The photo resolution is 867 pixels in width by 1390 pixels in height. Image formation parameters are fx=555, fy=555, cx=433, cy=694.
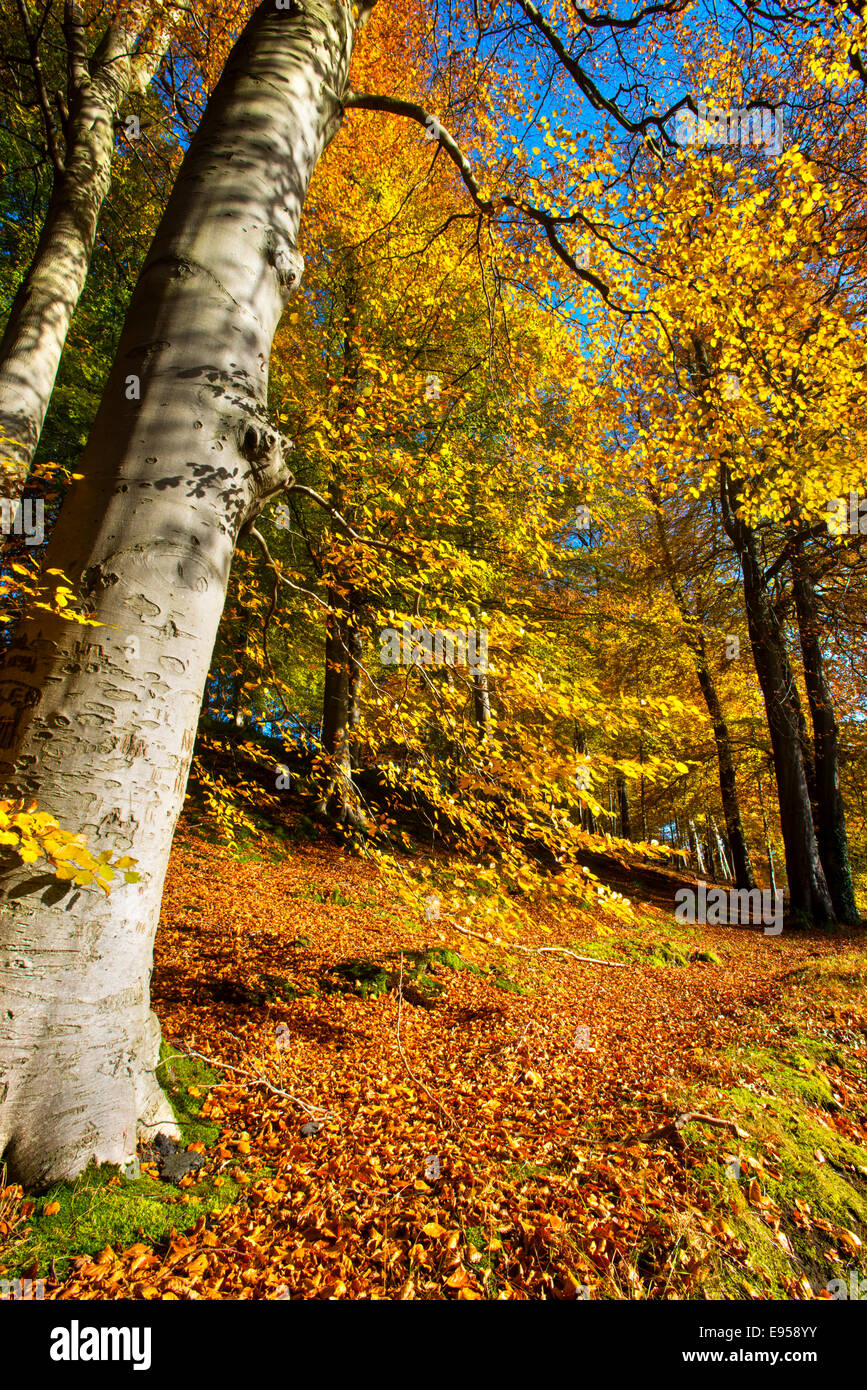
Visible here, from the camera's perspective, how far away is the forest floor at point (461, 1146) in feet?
5.40

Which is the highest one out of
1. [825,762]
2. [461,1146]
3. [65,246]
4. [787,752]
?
[65,246]

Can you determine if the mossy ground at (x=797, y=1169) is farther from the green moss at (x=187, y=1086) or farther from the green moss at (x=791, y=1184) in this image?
the green moss at (x=187, y=1086)

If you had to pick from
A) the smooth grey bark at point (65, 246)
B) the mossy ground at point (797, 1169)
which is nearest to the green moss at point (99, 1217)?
the mossy ground at point (797, 1169)

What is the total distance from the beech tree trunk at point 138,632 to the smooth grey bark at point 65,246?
7.14 feet

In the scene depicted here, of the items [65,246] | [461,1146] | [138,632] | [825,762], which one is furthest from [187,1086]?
[825,762]

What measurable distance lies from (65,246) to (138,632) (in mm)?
4990

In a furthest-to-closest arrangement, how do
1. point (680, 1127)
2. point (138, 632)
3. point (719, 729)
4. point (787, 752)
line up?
point (719, 729)
point (787, 752)
point (680, 1127)
point (138, 632)

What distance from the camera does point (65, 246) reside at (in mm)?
4566

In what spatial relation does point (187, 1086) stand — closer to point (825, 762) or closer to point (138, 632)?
point (138, 632)

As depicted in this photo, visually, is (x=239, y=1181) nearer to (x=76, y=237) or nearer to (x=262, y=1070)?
(x=262, y=1070)

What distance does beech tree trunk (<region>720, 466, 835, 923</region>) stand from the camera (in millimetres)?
10430

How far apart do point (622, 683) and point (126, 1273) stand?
13.2 meters

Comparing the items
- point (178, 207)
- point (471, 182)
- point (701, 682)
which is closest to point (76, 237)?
point (471, 182)

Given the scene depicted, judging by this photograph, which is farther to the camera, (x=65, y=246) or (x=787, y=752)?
(x=787, y=752)
